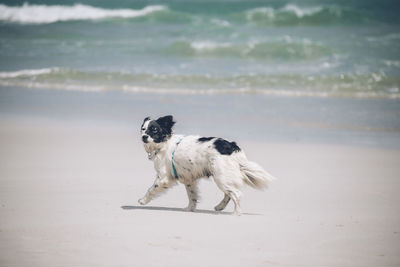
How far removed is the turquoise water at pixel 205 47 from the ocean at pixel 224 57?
0.05 meters

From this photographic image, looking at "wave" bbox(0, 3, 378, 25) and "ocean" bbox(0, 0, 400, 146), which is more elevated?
"wave" bbox(0, 3, 378, 25)

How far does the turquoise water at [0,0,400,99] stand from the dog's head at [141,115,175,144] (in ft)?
35.0

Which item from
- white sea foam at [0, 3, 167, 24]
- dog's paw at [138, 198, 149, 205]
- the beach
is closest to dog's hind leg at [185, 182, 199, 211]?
the beach

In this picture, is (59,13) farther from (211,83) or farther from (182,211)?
(182,211)

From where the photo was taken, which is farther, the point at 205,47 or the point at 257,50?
the point at 205,47

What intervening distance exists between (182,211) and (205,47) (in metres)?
19.8

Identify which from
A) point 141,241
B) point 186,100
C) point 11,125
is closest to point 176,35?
point 186,100

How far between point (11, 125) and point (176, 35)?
59.6 ft

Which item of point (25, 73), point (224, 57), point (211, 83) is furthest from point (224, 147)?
point (224, 57)

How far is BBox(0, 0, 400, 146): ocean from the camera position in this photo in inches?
593

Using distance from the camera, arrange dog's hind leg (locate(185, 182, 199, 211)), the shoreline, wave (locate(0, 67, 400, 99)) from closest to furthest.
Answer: dog's hind leg (locate(185, 182, 199, 211))
the shoreline
wave (locate(0, 67, 400, 99))

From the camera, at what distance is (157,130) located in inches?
268

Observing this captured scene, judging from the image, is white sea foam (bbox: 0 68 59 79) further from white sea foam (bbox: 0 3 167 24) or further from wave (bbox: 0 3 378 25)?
white sea foam (bbox: 0 3 167 24)

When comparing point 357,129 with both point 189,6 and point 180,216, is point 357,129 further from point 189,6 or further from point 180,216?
point 189,6
